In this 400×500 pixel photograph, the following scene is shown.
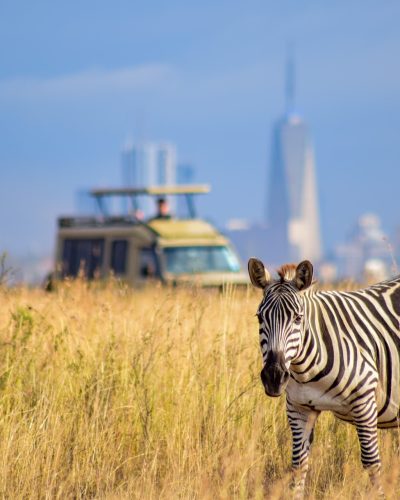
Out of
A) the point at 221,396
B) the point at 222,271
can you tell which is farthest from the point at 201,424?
the point at 222,271

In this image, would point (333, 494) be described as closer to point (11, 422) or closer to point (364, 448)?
point (364, 448)

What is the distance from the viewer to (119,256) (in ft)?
66.7

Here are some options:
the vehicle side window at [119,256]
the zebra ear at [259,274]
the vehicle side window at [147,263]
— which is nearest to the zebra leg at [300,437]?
the zebra ear at [259,274]

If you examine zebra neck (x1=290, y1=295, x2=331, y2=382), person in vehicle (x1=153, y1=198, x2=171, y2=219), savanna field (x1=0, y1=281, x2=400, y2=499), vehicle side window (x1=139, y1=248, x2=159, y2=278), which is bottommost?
savanna field (x1=0, y1=281, x2=400, y2=499)

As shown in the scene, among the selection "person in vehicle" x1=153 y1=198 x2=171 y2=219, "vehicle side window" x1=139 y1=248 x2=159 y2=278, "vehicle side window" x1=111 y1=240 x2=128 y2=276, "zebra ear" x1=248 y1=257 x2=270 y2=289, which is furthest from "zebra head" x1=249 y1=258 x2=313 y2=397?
"person in vehicle" x1=153 y1=198 x2=171 y2=219

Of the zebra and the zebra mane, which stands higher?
the zebra mane

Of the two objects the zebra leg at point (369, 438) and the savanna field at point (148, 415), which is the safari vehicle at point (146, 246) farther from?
the zebra leg at point (369, 438)

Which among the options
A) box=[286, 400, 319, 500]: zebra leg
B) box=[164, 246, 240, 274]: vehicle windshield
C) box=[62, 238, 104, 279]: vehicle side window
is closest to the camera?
box=[286, 400, 319, 500]: zebra leg

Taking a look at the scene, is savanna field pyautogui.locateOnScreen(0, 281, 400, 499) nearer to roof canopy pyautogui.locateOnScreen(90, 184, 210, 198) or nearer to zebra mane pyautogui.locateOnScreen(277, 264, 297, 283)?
zebra mane pyautogui.locateOnScreen(277, 264, 297, 283)

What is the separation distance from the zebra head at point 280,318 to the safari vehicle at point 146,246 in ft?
38.6

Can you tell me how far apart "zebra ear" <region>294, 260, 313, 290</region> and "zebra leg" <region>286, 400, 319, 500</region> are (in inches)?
27.8

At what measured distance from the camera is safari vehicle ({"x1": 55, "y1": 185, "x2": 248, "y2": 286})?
19.3 m

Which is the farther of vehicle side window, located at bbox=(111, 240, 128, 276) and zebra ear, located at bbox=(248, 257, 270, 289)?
vehicle side window, located at bbox=(111, 240, 128, 276)

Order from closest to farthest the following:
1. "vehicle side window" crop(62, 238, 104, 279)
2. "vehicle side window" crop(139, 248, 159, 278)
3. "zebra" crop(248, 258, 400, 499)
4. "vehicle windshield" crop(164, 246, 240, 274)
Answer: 1. "zebra" crop(248, 258, 400, 499)
2. "vehicle side window" crop(139, 248, 159, 278)
3. "vehicle windshield" crop(164, 246, 240, 274)
4. "vehicle side window" crop(62, 238, 104, 279)
